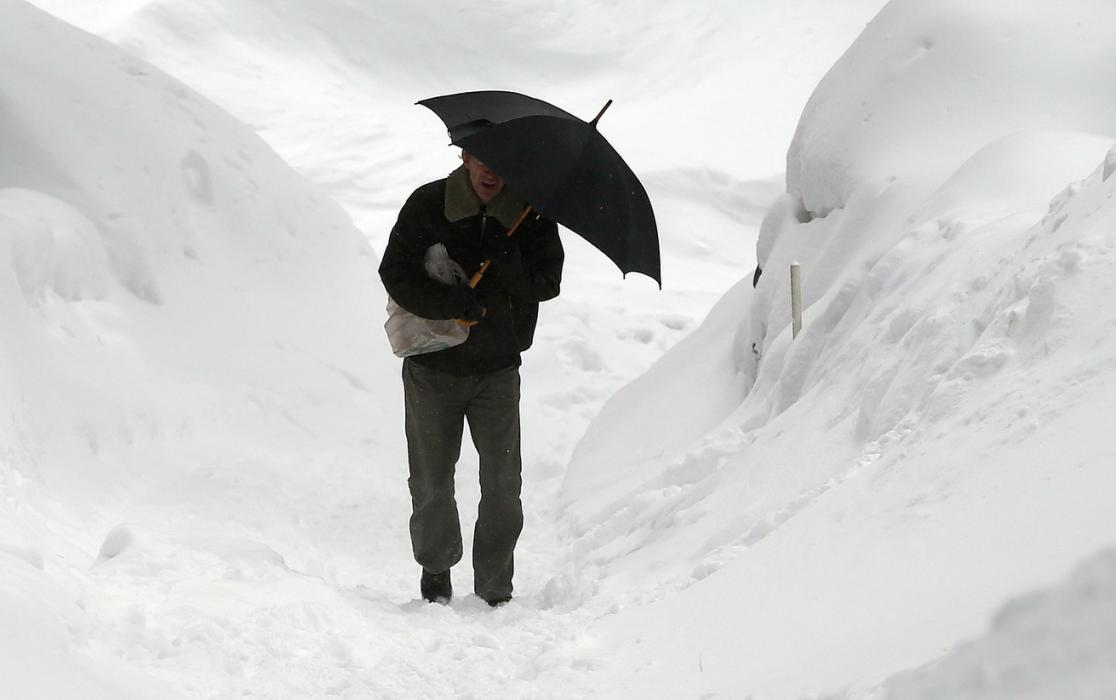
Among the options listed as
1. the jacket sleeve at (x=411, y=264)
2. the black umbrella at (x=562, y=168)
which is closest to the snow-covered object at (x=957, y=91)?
the black umbrella at (x=562, y=168)

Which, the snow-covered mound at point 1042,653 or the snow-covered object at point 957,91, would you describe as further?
the snow-covered object at point 957,91

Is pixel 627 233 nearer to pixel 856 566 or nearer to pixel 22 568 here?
pixel 856 566

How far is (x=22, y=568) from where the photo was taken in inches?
127

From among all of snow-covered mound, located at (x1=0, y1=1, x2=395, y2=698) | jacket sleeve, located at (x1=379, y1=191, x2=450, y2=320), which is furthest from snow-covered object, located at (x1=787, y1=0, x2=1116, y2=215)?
snow-covered mound, located at (x1=0, y1=1, x2=395, y2=698)

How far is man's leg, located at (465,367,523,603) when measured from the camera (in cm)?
430

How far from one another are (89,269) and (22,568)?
13.8 feet

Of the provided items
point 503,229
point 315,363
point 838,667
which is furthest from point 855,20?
point 838,667

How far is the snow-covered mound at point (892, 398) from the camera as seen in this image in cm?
237

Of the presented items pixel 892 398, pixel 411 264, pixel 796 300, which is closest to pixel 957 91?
pixel 796 300

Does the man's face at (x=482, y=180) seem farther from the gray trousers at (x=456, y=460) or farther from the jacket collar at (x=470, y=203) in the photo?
the gray trousers at (x=456, y=460)

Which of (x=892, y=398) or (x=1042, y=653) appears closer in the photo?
(x=1042, y=653)

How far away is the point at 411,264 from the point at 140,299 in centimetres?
407

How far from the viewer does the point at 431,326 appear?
13.4 feet

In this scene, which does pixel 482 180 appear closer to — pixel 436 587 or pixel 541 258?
pixel 541 258
